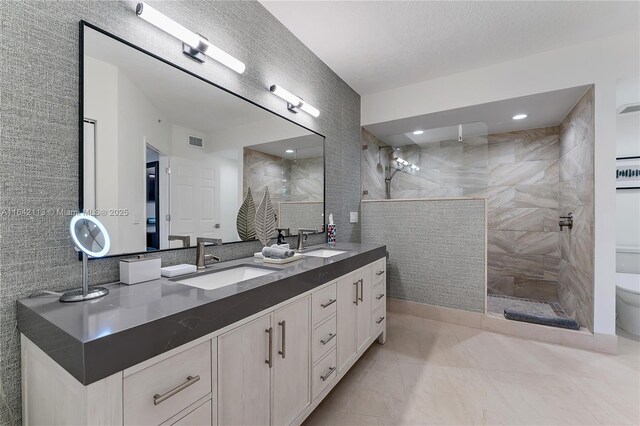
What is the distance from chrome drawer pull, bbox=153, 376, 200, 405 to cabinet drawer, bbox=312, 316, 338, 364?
695mm

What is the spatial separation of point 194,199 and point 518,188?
3803mm

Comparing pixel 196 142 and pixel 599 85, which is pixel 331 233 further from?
pixel 599 85

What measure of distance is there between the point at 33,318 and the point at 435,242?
2.89 meters

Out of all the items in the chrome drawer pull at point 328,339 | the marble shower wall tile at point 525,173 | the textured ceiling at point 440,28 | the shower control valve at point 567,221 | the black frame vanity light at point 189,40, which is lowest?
the chrome drawer pull at point 328,339

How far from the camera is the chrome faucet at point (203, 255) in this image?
1.39 m

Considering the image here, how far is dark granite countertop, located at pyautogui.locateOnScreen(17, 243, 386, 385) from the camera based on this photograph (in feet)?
2.07

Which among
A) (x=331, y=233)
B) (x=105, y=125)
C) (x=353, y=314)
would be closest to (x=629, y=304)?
(x=353, y=314)

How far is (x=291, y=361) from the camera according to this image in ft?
4.09

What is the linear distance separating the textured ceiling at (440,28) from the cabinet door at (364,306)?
1.78 metres

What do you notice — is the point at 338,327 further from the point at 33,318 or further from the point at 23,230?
the point at 23,230

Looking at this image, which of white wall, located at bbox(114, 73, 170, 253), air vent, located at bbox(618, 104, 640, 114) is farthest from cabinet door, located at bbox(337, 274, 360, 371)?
air vent, located at bbox(618, 104, 640, 114)

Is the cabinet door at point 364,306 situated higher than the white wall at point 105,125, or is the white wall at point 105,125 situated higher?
the white wall at point 105,125

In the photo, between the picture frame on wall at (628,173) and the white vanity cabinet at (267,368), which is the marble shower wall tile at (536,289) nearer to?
the picture frame on wall at (628,173)

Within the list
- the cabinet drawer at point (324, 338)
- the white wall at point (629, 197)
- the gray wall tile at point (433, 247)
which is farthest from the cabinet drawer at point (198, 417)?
the white wall at point (629, 197)
